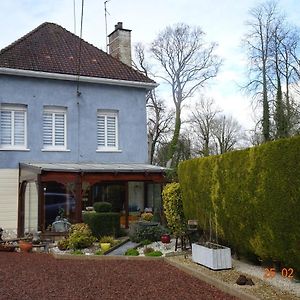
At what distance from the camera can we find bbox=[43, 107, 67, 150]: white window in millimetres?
19422

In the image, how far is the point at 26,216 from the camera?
18438 mm

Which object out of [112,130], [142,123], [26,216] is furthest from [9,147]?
[142,123]

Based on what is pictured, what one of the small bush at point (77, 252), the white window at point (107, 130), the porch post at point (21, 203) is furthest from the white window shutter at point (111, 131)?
the small bush at point (77, 252)

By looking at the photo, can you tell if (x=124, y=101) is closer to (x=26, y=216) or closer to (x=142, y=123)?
(x=142, y=123)

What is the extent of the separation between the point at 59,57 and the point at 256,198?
13929mm

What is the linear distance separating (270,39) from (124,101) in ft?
50.5

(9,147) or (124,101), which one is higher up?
(124,101)

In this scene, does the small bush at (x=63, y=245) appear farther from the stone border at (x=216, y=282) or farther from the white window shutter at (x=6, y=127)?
the white window shutter at (x=6, y=127)

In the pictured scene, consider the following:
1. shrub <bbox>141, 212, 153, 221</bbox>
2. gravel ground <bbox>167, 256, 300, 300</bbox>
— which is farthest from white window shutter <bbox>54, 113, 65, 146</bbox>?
gravel ground <bbox>167, 256, 300, 300</bbox>

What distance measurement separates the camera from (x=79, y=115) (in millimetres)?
19984

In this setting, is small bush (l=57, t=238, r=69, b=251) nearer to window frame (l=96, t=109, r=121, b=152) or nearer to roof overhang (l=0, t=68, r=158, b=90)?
window frame (l=96, t=109, r=121, b=152)

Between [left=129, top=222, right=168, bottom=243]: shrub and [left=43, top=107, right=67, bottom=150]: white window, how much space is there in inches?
241

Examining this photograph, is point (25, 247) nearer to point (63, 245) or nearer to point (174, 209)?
point (63, 245)

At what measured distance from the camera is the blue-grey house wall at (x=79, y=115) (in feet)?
62.0
